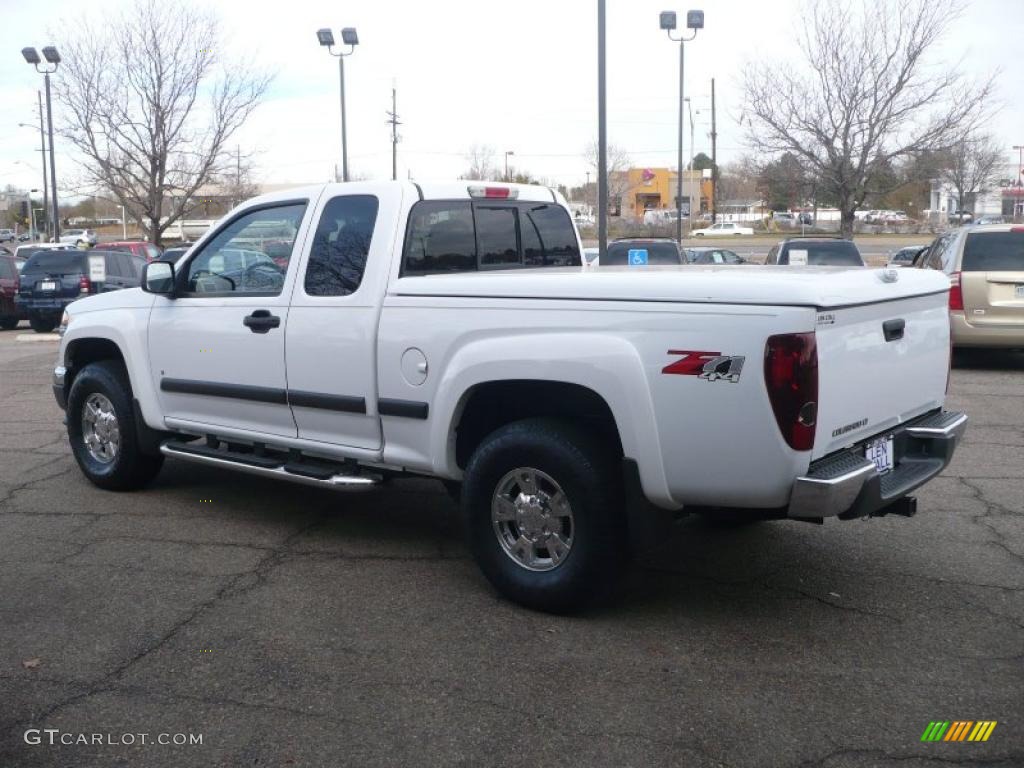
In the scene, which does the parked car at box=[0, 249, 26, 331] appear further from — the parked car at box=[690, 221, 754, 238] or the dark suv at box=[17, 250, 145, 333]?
the parked car at box=[690, 221, 754, 238]

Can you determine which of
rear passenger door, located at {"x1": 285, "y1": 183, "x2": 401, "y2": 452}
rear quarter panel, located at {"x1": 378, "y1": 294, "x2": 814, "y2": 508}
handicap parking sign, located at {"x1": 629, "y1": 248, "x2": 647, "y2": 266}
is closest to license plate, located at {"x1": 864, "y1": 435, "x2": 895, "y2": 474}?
rear quarter panel, located at {"x1": 378, "y1": 294, "x2": 814, "y2": 508}

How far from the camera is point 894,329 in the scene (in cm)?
465

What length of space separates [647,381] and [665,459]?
322 mm

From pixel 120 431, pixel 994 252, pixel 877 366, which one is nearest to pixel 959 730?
pixel 877 366

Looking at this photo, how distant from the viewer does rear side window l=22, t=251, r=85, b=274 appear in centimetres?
2048

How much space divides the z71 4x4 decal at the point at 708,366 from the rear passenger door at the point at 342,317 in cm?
174

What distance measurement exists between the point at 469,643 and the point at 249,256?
285 cm

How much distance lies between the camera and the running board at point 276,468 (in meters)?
5.60

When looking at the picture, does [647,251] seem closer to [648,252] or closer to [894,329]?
[648,252]

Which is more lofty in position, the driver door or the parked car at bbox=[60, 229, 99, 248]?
the parked car at bbox=[60, 229, 99, 248]

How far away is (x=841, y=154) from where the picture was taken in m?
27.4

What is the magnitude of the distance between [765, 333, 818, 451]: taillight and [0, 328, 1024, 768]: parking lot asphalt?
0.70 meters

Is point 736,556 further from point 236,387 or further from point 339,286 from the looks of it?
point 236,387

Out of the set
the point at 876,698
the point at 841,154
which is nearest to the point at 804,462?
the point at 876,698
